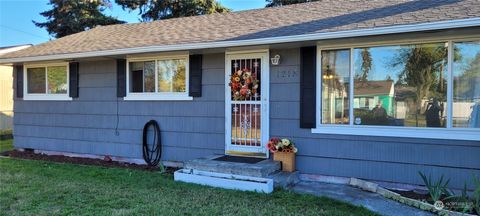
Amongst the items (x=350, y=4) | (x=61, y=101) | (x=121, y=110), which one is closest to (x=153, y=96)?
(x=121, y=110)

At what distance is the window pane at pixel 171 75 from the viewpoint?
696 centimetres

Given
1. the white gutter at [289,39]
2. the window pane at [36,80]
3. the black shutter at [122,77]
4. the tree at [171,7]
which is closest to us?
→ the white gutter at [289,39]

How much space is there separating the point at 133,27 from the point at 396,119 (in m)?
6.72

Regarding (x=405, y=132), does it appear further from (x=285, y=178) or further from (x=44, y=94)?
(x=44, y=94)

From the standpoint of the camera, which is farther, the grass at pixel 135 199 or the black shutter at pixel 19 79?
the black shutter at pixel 19 79

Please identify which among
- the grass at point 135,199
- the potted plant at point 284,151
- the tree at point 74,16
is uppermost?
the tree at point 74,16

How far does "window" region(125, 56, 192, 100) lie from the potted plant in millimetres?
1919

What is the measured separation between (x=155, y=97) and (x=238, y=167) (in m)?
2.60

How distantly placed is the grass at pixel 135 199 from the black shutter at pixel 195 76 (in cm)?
163

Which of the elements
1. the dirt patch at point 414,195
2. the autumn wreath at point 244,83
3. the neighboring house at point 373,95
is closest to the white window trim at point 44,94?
the autumn wreath at point 244,83

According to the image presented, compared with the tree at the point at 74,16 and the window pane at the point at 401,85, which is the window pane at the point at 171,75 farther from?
the tree at the point at 74,16

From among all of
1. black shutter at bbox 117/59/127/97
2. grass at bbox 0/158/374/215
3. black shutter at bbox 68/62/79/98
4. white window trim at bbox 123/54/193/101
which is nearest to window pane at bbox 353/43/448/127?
grass at bbox 0/158/374/215

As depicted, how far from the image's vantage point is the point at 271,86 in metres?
6.14

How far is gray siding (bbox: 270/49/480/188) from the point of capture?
16.0ft
